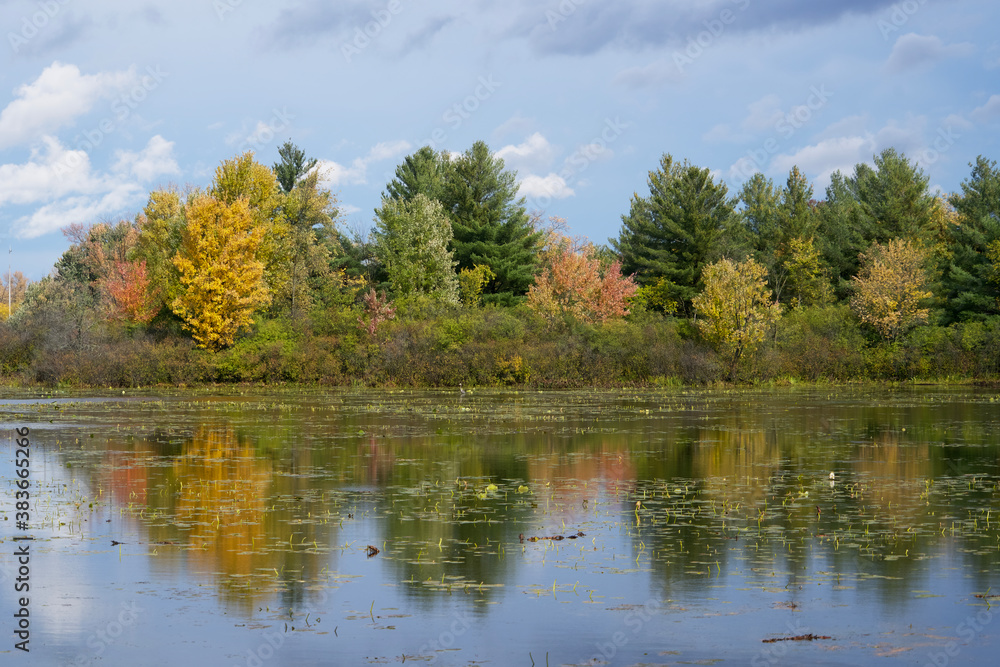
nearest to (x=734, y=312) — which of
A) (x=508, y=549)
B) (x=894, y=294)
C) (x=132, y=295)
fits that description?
(x=894, y=294)

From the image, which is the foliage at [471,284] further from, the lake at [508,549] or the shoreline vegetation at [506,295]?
the lake at [508,549]

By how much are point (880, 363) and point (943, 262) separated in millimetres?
13287

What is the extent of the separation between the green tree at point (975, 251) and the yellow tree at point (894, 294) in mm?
2873

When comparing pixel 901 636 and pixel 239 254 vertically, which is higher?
pixel 239 254

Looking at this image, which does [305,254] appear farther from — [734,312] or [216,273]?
[734,312]

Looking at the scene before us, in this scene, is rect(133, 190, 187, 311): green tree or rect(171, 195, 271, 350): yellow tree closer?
rect(171, 195, 271, 350): yellow tree

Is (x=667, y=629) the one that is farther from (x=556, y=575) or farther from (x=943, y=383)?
(x=943, y=383)

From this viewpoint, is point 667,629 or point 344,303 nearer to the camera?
point 667,629

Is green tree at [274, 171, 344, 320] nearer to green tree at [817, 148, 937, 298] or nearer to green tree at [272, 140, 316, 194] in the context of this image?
green tree at [272, 140, 316, 194]

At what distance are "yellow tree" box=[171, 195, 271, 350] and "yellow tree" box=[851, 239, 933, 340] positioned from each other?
33.0m

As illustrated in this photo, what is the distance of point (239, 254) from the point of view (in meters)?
55.1

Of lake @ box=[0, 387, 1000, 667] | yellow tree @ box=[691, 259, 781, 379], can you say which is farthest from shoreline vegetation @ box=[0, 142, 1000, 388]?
lake @ box=[0, 387, 1000, 667]

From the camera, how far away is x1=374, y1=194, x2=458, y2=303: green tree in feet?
196

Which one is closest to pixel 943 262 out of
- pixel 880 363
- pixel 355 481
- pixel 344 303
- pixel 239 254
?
pixel 880 363
